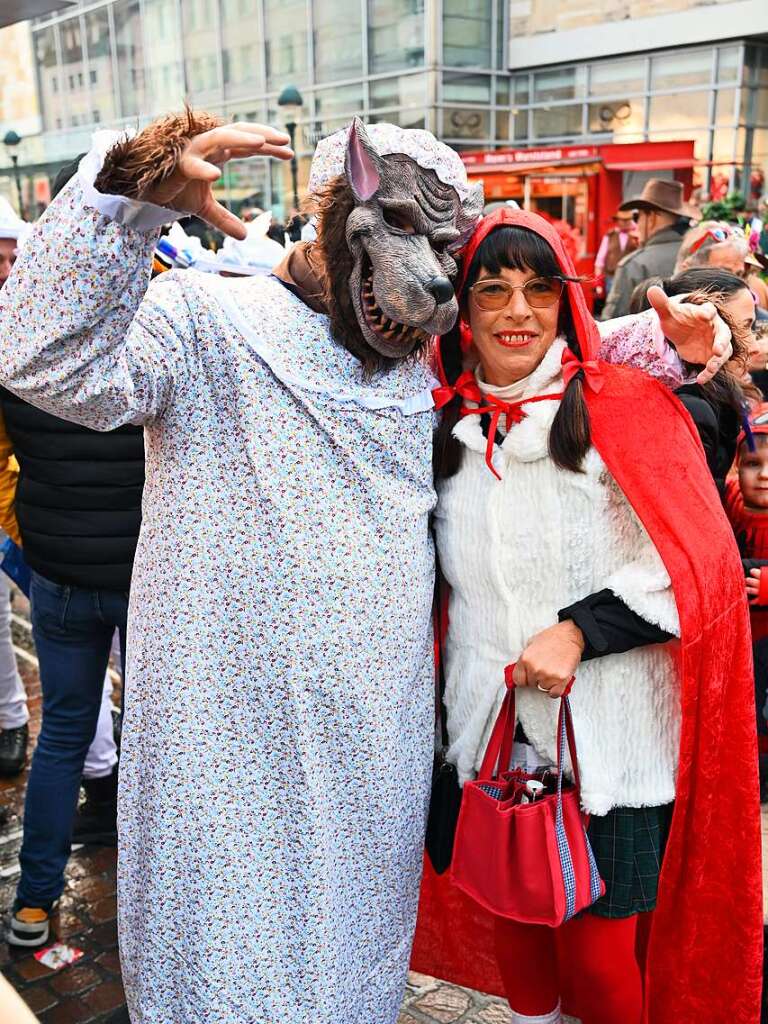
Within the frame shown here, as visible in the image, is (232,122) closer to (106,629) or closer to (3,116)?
(106,629)

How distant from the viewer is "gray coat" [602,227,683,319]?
22.6 ft

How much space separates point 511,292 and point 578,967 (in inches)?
56.4

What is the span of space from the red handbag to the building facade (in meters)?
17.1

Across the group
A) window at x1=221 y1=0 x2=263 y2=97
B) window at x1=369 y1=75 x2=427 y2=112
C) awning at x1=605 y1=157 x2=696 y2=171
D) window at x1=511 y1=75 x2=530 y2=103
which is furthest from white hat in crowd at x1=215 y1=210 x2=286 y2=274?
window at x1=221 y1=0 x2=263 y2=97

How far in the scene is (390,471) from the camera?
2102mm

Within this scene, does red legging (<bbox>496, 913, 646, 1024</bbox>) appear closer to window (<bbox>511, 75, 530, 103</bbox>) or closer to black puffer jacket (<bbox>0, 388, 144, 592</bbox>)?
black puffer jacket (<bbox>0, 388, 144, 592</bbox>)

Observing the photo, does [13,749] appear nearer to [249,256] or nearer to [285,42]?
[249,256]

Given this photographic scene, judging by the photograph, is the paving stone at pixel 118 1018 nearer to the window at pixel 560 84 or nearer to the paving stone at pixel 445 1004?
the paving stone at pixel 445 1004

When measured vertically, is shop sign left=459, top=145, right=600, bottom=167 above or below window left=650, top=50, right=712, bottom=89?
below

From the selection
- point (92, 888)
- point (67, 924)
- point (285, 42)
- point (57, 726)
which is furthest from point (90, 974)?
point (285, 42)

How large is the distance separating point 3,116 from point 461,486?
33.0 meters

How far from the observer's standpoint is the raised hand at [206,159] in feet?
5.33

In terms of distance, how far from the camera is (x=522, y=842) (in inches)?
85.3

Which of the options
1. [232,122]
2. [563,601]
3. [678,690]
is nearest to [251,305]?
[232,122]
